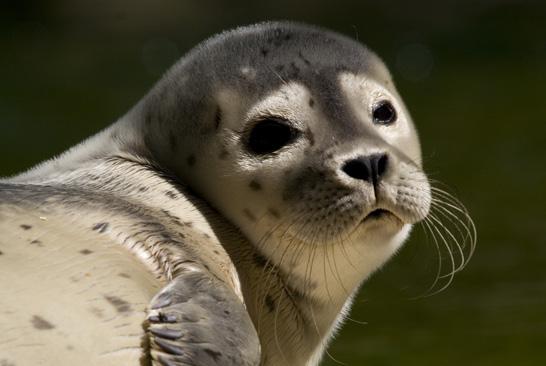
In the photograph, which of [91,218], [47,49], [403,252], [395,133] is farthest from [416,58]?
[91,218]

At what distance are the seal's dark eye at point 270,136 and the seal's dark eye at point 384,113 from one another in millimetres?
339

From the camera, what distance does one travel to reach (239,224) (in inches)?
166

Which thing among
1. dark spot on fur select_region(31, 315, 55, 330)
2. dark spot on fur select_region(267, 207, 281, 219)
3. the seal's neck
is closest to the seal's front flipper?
dark spot on fur select_region(31, 315, 55, 330)

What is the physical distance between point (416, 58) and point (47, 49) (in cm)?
368

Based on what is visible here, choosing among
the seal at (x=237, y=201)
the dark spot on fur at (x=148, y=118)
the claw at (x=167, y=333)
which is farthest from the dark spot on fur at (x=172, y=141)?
the claw at (x=167, y=333)

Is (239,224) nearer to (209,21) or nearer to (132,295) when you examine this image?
(132,295)

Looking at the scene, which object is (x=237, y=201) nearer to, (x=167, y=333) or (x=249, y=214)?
(x=249, y=214)

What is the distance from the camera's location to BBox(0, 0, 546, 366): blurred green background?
657 centimetres

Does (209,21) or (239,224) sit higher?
(239,224)

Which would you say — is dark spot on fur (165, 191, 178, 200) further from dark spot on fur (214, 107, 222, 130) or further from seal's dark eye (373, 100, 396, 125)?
seal's dark eye (373, 100, 396, 125)

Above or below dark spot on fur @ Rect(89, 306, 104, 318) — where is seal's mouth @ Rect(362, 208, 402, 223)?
above

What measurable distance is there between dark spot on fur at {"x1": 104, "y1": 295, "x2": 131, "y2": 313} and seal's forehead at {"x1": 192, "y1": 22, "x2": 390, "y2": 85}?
1.06 metres

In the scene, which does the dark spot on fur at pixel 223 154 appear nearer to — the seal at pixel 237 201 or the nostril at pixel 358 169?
the seal at pixel 237 201

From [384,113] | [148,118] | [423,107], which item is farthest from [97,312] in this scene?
[423,107]
